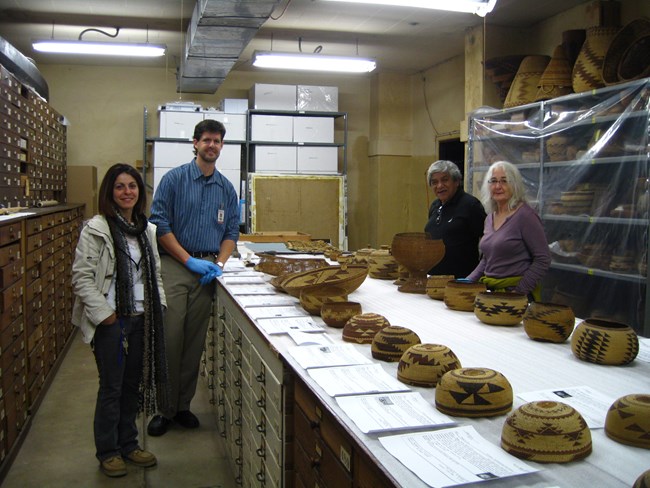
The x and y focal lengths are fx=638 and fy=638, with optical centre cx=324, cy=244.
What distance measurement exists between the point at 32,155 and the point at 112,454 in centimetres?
328

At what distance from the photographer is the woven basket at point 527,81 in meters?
5.16

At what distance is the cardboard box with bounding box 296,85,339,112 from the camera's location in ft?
25.6

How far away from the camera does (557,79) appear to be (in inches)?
190

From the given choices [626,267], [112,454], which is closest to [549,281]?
[626,267]

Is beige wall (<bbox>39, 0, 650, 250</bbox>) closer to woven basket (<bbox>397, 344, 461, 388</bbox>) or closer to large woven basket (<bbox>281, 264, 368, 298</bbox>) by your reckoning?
large woven basket (<bbox>281, 264, 368, 298</bbox>)

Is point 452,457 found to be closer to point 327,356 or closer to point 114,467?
point 327,356

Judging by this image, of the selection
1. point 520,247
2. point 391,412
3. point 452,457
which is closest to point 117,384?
point 391,412

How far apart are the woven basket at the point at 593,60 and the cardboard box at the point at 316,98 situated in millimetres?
3741

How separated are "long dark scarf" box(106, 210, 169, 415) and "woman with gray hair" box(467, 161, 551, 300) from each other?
4.83 feet

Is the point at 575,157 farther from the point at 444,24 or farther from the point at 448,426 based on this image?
the point at 448,426

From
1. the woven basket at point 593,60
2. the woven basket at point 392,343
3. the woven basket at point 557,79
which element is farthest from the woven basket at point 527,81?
the woven basket at point 392,343

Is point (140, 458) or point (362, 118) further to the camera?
point (362, 118)

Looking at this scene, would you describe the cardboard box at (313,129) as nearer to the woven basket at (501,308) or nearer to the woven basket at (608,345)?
the woven basket at (501,308)

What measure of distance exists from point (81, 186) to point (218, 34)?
10.4ft
